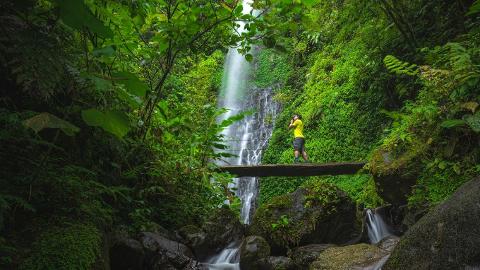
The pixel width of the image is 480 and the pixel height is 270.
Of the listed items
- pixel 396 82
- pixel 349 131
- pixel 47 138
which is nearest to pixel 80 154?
pixel 47 138

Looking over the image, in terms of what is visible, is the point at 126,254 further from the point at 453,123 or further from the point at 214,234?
the point at 453,123

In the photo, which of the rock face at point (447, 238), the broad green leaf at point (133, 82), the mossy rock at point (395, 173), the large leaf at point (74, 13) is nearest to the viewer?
the large leaf at point (74, 13)

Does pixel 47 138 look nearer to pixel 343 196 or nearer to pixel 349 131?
pixel 343 196

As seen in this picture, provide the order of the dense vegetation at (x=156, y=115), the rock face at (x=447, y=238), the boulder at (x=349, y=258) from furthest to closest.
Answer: the boulder at (x=349, y=258) → the rock face at (x=447, y=238) → the dense vegetation at (x=156, y=115)

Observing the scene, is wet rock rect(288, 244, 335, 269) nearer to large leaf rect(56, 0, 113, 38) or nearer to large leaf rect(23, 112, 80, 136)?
large leaf rect(23, 112, 80, 136)

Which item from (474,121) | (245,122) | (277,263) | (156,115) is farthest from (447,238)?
(245,122)

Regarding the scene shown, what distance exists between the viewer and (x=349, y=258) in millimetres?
4824

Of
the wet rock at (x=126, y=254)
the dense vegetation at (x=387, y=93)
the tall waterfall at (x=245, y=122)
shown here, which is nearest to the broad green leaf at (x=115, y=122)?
the dense vegetation at (x=387, y=93)

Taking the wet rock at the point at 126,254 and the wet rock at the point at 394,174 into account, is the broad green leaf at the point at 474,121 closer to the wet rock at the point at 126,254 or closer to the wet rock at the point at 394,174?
the wet rock at the point at 394,174

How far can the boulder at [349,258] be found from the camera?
15.1ft

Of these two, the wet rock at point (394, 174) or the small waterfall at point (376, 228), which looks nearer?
the wet rock at point (394, 174)

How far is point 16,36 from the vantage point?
1.59 meters

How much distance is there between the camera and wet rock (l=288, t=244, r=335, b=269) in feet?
17.2

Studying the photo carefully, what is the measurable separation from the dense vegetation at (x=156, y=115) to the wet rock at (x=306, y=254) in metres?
1.38
